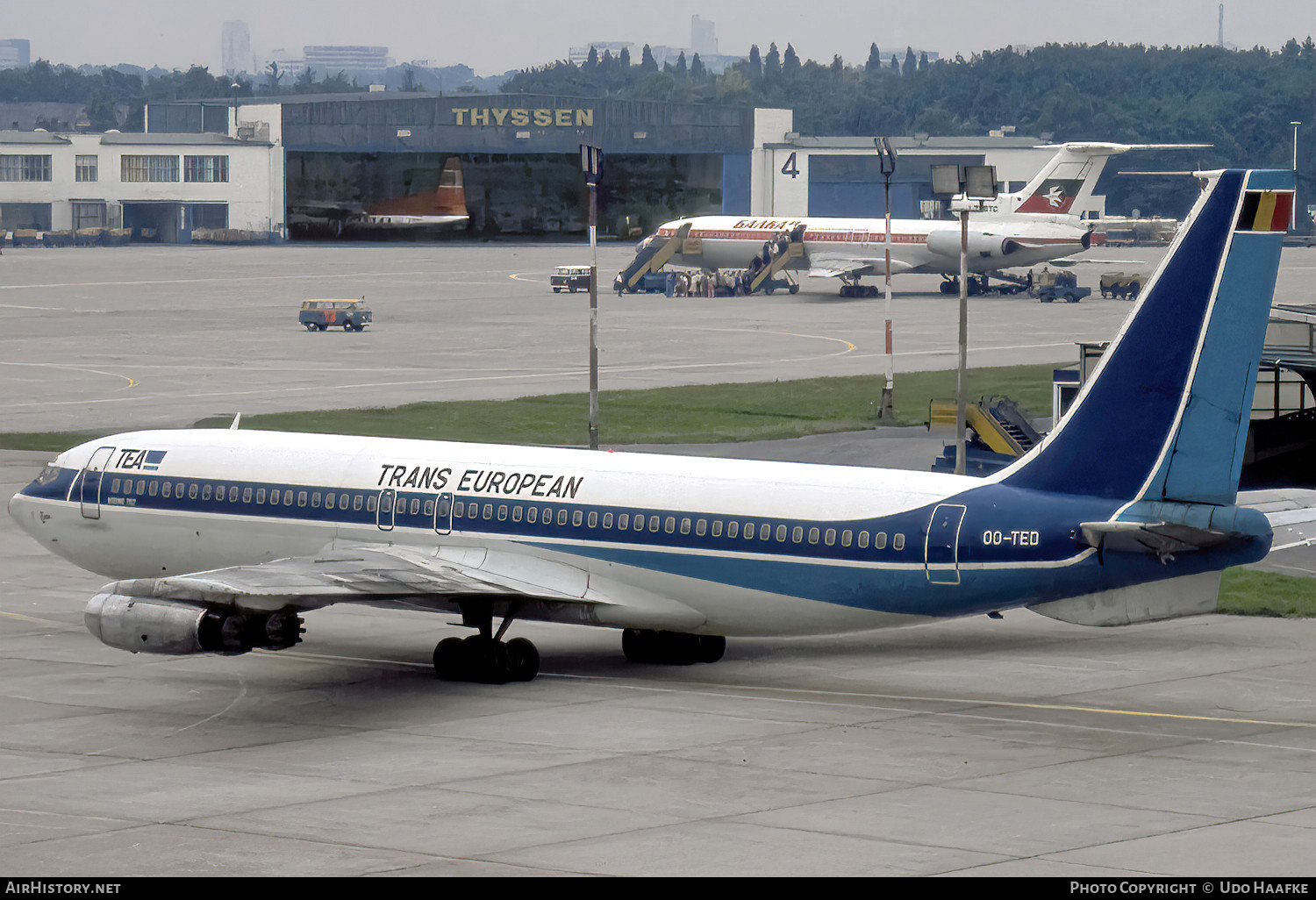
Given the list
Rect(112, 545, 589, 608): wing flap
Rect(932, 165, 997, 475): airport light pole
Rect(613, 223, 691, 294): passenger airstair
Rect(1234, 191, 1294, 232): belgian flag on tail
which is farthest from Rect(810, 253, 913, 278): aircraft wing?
Rect(1234, 191, 1294, 232): belgian flag on tail

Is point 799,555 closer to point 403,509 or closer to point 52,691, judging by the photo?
point 403,509

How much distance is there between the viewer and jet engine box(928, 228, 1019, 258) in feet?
436

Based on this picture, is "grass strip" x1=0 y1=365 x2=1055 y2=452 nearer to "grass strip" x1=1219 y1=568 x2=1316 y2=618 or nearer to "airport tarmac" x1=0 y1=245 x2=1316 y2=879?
"airport tarmac" x1=0 y1=245 x2=1316 y2=879

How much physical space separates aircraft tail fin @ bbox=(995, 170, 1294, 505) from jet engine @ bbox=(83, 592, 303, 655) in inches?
562

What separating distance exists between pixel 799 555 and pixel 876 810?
822 centimetres

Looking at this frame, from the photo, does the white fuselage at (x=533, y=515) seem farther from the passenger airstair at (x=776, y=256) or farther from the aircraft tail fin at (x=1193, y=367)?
the passenger airstair at (x=776, y=256)

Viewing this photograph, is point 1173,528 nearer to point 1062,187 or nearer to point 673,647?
point 673,647

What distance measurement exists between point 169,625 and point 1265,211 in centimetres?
1888

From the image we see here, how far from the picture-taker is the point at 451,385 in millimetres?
83125

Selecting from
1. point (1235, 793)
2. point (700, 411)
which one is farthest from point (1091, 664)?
point (700, 411)

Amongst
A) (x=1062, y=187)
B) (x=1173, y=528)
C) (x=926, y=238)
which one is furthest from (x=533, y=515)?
(x=926, y=238)

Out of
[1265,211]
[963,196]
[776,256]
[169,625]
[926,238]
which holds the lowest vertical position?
[169,625]

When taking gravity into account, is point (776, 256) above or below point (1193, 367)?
above

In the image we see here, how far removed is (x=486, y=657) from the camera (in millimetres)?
33719
